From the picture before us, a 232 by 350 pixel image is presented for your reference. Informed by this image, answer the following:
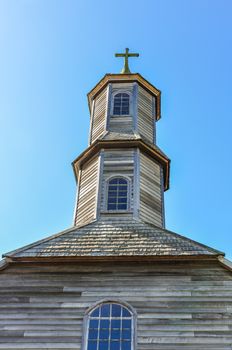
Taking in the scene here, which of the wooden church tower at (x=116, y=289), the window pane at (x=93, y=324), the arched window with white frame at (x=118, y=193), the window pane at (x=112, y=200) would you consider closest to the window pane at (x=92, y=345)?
the wooden church tower at (x=116, y=289)

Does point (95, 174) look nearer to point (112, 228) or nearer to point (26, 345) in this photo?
point (112, 228)

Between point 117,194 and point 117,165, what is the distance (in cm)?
126

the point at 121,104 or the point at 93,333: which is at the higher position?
the point at 121,104

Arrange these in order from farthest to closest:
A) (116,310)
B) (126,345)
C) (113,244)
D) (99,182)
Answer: (99,182) < (113,244) < (116,310) < (126,345)

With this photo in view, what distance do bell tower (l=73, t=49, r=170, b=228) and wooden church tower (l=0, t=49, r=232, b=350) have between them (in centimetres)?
10

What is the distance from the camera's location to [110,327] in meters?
12.2

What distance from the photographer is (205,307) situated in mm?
12312

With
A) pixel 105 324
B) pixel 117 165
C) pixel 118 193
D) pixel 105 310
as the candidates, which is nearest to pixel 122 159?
pixel 117 165

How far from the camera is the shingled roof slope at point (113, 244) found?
13.6 meters

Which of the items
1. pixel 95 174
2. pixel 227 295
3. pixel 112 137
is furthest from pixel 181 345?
pixel 112 137

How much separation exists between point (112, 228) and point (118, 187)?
2.37 metres

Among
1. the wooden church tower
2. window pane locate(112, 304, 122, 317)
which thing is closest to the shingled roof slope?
the wooden church tower

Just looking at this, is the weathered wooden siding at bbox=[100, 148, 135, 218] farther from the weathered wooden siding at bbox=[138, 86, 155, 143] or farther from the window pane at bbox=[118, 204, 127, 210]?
the weathered wooden siding at bbox=[138, 86, 155, 143]

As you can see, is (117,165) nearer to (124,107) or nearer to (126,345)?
(124,107)
